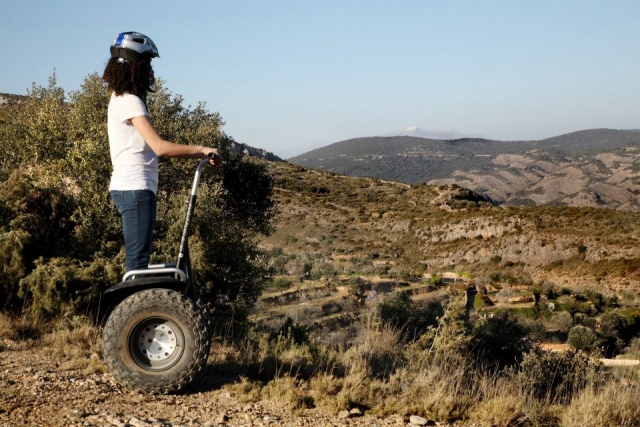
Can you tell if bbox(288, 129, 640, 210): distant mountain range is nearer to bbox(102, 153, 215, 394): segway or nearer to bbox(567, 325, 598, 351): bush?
bbox(567, 325, 598, 351): bush

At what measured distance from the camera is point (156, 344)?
4766mm

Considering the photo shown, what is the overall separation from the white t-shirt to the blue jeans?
0.22 feet

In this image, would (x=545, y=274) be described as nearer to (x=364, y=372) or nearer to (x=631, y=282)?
(x=631, y=282)

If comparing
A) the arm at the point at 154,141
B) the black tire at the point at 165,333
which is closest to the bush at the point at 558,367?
the black tire at the point at 165,333

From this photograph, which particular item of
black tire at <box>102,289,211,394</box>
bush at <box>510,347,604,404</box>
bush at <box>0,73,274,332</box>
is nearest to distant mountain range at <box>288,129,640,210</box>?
bush at <box>0,73,274,332</box>

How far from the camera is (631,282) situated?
31.1 m

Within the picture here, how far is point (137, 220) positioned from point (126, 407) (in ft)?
4.82

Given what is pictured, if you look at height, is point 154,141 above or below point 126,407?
above

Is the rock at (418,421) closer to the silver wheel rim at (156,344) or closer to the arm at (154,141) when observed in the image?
the silver wheel rim at (156,344)

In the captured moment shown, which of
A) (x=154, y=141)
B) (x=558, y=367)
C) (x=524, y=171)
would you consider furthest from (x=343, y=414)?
(x=524, y=171)

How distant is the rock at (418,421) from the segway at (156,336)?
1.76 m

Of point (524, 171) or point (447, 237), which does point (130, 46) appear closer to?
point (447, 237)

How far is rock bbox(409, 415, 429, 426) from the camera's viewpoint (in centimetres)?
464

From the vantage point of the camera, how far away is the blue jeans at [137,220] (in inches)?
177
